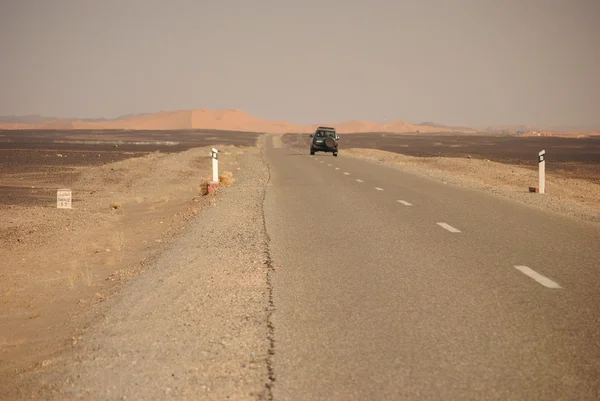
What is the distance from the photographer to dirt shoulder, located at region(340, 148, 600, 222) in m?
18.9

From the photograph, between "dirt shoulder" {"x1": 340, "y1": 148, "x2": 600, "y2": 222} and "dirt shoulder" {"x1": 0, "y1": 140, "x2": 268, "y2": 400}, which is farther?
"dirt shoulder" {"x1": 340, "y1": 148, "x2": 600, "y2": 222}

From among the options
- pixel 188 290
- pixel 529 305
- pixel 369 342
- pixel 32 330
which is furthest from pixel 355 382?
pixel 32 330

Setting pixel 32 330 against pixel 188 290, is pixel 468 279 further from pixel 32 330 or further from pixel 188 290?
pixel 32 330

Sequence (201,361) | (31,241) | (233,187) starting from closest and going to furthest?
(201,361), (31,241), (233,187)

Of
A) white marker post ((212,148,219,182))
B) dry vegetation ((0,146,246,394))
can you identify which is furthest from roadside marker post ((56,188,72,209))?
white marker post ((212,148,219,182))

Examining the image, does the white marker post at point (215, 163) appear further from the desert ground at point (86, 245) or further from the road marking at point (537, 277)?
the road marking at point (537, 277)

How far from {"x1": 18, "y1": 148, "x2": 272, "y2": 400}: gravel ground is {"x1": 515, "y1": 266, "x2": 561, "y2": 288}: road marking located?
3.16 meters

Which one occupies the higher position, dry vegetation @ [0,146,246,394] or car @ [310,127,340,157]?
car @ [310,127,340,157]

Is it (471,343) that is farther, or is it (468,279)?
(468,279)

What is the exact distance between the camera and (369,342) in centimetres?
620

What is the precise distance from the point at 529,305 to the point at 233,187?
17.4 m

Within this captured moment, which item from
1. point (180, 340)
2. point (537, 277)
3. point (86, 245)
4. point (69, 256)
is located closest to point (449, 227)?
point (537, 277)

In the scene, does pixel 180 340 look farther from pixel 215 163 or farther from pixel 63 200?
pixel 215 163

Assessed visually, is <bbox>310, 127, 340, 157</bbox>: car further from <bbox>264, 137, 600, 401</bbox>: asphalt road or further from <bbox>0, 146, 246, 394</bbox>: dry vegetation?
<bbox>264, 137, 600, 401</bbox>: asphalt road
